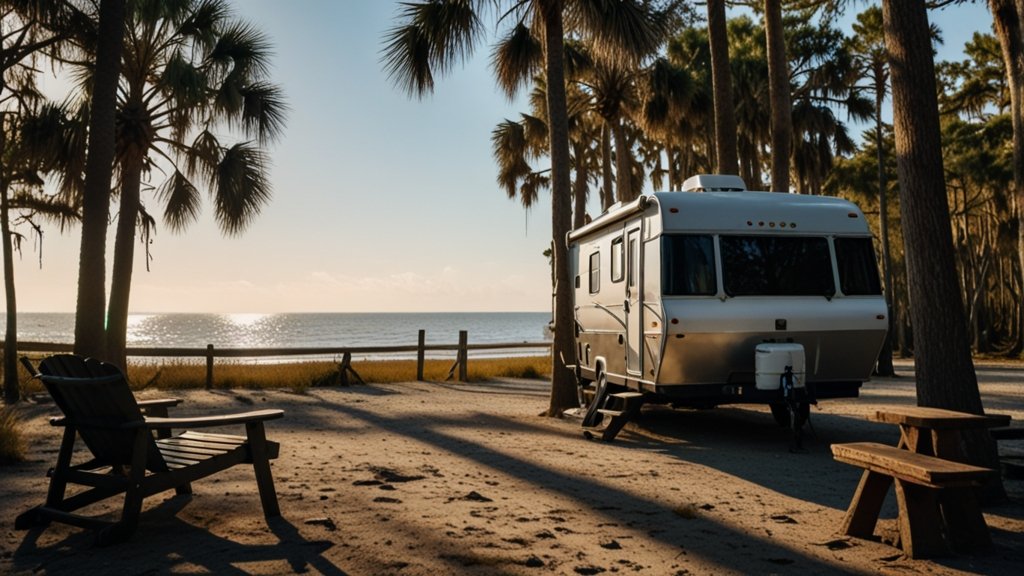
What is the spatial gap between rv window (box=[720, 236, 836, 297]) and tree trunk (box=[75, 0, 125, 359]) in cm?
710

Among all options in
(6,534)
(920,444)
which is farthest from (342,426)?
(920,444)

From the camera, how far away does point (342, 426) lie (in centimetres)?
1048

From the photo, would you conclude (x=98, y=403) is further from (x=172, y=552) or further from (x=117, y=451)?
(x=172, y=552)

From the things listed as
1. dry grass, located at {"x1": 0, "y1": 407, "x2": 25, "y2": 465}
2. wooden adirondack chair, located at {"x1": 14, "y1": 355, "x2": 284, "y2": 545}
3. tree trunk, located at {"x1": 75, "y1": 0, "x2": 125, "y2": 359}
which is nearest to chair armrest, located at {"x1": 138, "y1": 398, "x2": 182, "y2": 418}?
wooden adirondack chair, located at {"x1": 14, "y1": 355, "x2": 284, "y2": 545}

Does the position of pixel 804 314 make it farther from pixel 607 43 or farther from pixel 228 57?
pixel 228 57

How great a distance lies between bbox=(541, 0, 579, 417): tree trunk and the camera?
38.7 ft

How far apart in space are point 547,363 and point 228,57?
11.9 metres

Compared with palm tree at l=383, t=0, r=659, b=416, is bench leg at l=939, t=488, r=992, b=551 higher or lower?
lower

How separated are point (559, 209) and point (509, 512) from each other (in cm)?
703

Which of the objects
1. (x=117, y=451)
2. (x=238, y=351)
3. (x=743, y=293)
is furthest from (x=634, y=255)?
(x=238, y=351)

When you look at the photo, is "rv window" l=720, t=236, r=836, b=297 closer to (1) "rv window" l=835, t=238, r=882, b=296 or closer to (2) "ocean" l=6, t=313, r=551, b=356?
(1) "rv window" l=835, t=238, r=882, b=296

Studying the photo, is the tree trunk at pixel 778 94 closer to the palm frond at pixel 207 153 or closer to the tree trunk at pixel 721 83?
the tree trunk at pixel 721 83

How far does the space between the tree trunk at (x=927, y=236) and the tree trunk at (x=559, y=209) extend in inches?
236

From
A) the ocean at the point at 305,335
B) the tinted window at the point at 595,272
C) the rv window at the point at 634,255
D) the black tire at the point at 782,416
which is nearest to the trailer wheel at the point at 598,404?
the tinted window at the point at 595,272
